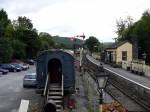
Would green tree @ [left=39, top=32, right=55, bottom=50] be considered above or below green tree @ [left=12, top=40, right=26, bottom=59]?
above

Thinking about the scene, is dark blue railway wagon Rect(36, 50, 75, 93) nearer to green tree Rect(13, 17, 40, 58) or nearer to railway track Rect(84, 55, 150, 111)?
railway track Rect(84, 55, 150, 111)

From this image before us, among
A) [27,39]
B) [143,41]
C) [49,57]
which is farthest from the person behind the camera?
[27,39]

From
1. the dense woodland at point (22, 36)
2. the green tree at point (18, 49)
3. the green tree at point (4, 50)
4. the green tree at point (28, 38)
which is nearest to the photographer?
the green tree at point (4, 50)

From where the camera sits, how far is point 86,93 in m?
33.0

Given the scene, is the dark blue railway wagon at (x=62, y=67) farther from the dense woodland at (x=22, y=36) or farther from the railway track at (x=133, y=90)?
the dense woodland at (x=22, y=36)

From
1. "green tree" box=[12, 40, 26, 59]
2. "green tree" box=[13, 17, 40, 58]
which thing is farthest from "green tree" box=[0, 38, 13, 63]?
"green tree" box=[13, 17, 40, 58]

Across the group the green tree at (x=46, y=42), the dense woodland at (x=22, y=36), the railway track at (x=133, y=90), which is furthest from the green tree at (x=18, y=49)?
the railway track at (x=133, y=90)

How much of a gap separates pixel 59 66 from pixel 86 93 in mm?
3234

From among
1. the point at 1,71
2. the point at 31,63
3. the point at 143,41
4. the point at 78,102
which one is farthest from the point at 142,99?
the point at 31,63

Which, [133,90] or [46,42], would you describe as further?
[46,42]

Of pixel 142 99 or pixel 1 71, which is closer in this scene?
pixel 142 99

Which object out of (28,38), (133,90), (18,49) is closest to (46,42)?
(28,38)

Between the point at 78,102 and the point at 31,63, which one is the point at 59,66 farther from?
the point at 31,63

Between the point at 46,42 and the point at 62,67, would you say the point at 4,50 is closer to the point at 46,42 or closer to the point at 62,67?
the point at 62,67
